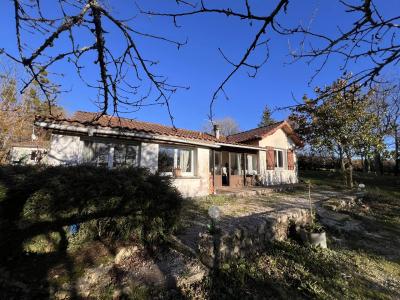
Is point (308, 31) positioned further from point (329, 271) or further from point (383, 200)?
point (383, 200)

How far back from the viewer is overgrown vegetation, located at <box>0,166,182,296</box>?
3.97m

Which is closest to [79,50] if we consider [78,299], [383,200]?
[78,299]

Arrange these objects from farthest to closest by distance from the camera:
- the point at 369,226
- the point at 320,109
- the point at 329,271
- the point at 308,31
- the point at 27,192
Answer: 1. the point at 320,109
2. the point at 369,226
3. the point at 329,271
4. the point at 27,192
5. the point at 308,31

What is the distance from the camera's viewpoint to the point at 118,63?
2459 mm

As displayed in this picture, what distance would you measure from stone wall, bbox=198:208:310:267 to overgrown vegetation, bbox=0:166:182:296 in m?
0.92

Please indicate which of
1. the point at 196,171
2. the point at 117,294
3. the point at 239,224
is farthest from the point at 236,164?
the point at 117,294

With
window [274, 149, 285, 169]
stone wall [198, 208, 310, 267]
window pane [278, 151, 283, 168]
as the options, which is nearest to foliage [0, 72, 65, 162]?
stone wall [198, 208, 310, 267]

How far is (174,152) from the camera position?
39.0 feet

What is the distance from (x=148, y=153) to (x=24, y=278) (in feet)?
23.8

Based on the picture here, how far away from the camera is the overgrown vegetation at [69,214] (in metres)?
3.97

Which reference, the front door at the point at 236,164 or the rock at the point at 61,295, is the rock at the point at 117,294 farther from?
the front door at the point at 236,164

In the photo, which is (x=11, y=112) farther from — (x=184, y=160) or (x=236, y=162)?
(x=236, y=162)

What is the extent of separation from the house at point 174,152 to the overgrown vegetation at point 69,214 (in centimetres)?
123

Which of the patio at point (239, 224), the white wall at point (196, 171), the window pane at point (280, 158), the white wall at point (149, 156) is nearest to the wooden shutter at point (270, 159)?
the window pane at point (280, 158)
